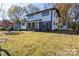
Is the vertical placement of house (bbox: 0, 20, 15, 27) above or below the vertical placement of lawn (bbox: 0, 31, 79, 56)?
above

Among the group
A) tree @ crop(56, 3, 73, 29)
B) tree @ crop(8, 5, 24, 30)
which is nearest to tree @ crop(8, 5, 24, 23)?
tree @ crop(8, 5, 24, 30)

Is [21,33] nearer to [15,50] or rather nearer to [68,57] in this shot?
[15,50]

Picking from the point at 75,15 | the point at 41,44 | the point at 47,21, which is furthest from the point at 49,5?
the point at 41,44

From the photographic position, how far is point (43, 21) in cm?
489

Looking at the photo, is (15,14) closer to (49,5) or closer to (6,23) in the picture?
(6,23)

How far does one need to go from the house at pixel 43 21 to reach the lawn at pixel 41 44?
63 millimetres

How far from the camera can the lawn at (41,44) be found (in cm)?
484

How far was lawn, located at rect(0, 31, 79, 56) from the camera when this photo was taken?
15.9ft

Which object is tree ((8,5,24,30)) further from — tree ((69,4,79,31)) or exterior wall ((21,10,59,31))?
tree ((69,4,79,31))

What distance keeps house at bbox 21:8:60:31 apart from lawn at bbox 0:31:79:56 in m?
0.06

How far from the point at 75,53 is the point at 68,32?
0.26 meters

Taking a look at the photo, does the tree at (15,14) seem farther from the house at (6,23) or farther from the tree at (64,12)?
the tree at (64,12)

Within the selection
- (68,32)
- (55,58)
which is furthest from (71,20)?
(55,58)

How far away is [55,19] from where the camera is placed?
4.87 meters
